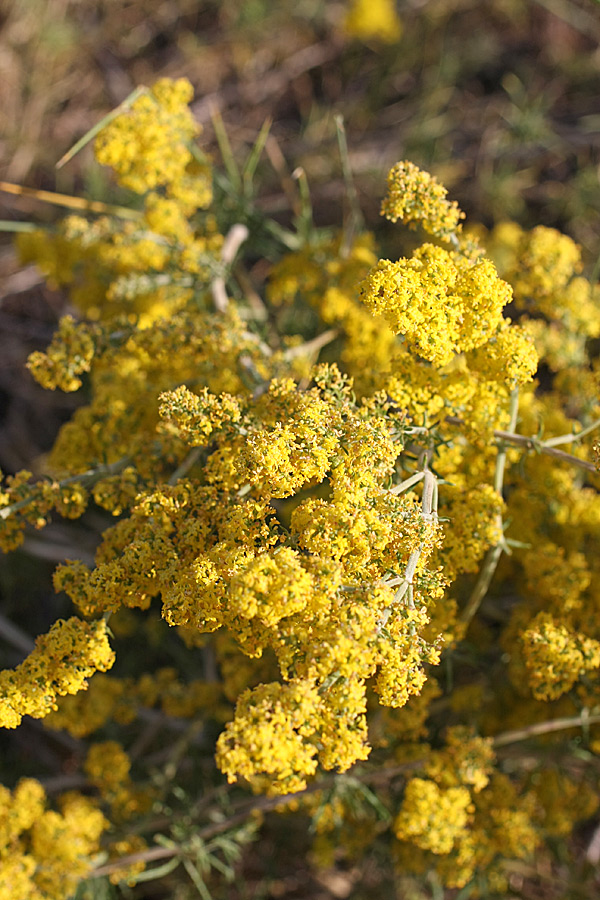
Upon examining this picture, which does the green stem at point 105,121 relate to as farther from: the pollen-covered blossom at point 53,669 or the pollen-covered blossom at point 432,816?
the pollen-covered blossom at point 432,816

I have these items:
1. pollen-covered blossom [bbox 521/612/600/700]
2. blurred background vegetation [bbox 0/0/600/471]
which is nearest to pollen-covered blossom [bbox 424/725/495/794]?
pollen-covered blossom [bbox 521/612/600/700]

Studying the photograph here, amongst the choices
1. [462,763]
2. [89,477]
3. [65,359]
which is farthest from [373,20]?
[462,763]

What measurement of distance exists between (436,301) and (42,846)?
9.57ft

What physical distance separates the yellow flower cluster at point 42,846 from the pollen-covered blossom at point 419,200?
2984mm

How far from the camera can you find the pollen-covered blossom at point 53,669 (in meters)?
2.24

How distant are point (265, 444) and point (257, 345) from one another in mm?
1062

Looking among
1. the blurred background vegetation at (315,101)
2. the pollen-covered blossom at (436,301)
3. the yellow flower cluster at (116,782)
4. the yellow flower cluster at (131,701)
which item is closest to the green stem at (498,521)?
the pollen-covered blossom at (436,301)

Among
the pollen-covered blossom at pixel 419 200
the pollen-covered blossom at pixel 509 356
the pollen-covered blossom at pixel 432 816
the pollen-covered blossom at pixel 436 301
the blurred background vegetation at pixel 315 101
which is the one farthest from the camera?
the blurred background vegetation at pixel 315 101

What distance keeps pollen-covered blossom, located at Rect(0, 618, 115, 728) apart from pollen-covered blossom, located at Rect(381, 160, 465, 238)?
178 cm

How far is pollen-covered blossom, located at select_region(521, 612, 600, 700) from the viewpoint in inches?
102

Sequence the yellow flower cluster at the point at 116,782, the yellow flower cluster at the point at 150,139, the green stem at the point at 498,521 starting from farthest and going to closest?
the yellow flower cluster at the point at 116,782
the yellow flower cluster at the point at 150,139
the green stem at the point at 498,521

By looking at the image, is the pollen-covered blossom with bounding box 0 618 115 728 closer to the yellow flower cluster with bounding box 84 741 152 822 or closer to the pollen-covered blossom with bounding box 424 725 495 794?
the yellow flower cluster with bounding box 84 741 152 822

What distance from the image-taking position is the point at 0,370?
19.1 ft

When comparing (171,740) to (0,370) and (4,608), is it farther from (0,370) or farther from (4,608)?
(0,370)
